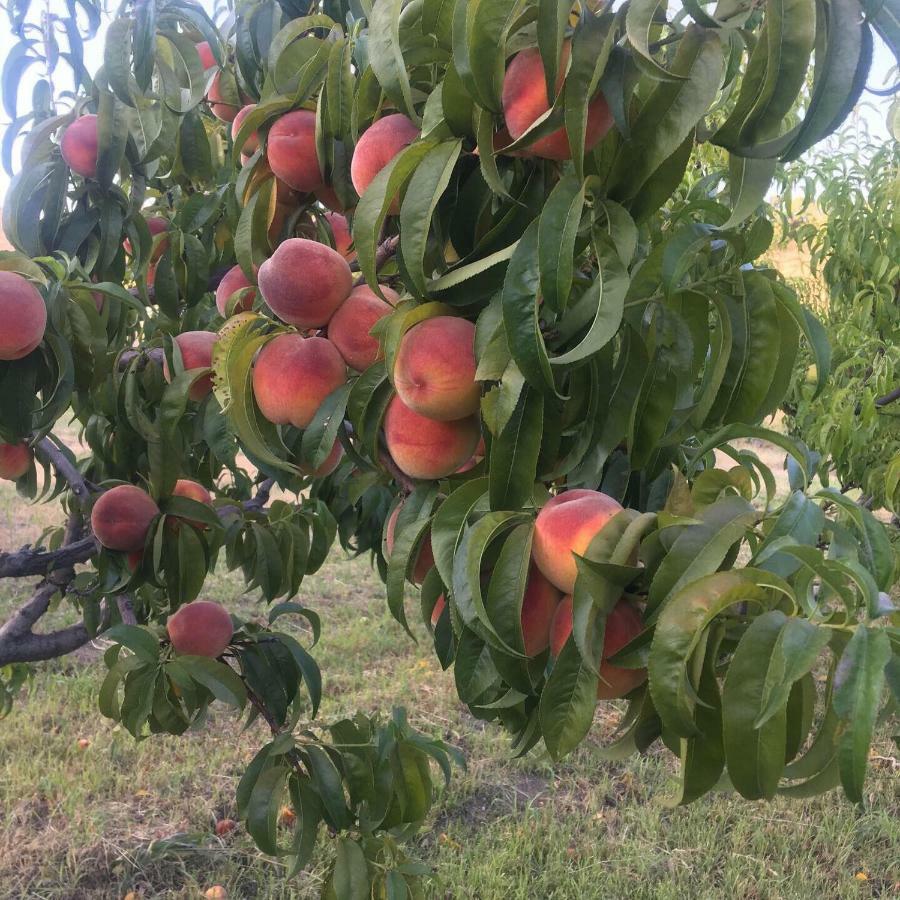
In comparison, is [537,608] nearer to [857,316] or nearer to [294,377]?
[294,377]

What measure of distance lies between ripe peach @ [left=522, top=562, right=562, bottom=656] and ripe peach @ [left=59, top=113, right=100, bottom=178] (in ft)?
2.57

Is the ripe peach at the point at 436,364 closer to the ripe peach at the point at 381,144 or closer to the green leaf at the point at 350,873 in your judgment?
the ripe peach at the point at 381,144

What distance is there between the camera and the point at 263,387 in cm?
75

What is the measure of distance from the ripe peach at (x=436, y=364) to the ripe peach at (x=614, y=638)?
166 mm

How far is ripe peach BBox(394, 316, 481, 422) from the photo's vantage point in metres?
0.60

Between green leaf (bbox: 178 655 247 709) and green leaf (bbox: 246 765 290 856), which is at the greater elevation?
green leaf (bbox: 178 655 247 709)

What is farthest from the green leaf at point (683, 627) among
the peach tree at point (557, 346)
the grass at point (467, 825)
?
the grass at point (467, 825)

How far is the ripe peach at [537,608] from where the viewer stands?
0.61m

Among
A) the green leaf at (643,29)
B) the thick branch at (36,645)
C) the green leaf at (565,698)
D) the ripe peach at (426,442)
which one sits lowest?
the thick branch at (36,645)

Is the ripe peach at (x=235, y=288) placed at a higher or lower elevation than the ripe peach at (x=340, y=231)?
lower

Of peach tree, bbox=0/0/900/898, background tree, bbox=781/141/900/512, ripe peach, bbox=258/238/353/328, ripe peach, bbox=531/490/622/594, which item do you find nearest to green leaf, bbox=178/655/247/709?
peach tree, bbox=0/0/900/898

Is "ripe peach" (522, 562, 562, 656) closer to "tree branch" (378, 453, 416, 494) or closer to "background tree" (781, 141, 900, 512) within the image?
"tree branch" (378, 453, 416, 494)

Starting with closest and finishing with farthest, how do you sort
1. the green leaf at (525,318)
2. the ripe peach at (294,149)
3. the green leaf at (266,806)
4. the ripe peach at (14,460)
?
the green leaf at (525,318), the ripe peach at (294,149), the green leaf at (266,806), the ripe peach at (14,460)

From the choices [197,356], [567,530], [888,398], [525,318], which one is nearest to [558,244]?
[525,318]
